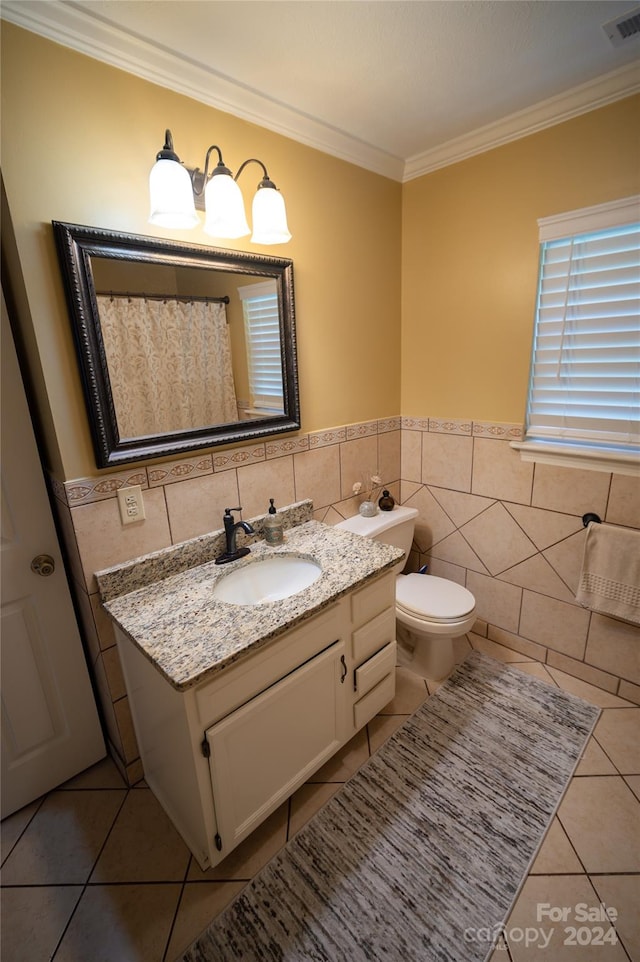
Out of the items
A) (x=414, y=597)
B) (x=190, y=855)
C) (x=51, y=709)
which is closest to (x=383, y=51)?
(x=414, y=597)

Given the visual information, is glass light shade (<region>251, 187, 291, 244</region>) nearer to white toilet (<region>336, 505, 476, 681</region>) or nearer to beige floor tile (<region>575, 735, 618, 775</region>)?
white toilet (<region>336, 505, 476, 681</region>)

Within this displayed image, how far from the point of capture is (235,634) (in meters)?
1.14

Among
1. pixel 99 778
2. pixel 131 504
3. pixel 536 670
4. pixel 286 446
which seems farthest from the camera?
pixel 536 670

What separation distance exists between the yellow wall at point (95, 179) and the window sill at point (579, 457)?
102 cm

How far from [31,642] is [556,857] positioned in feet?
5.92

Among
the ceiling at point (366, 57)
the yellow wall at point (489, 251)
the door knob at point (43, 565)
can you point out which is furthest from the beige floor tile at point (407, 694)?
the ceiling at point (366, 57)

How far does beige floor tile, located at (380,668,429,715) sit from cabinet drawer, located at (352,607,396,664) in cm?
39

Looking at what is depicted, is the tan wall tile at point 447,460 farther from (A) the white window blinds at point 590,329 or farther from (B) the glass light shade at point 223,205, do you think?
(B) the glass light shade at point 223,205

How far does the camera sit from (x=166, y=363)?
4.57 ft

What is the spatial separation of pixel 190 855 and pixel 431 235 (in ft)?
8.74

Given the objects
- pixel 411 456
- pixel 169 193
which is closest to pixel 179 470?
pixel 169 193

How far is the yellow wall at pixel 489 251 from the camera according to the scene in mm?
1542

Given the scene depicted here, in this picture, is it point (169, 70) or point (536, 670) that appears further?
point (536, 670)

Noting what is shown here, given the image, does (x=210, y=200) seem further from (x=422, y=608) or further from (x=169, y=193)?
(x=422, y=608)
